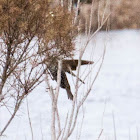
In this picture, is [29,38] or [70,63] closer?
[29,38]

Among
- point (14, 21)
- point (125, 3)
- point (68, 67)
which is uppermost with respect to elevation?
point (14, 21)

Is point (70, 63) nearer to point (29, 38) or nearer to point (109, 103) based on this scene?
point (29, 38)

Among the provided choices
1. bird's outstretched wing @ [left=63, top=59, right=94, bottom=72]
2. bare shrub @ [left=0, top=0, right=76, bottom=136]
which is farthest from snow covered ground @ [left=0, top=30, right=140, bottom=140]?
bare shrub @ [left=0, top=0, right=76, bottom=136]

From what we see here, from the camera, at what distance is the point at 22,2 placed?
12.6 ft

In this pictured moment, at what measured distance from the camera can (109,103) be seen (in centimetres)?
1431

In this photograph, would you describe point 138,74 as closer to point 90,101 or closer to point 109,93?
point 109,93

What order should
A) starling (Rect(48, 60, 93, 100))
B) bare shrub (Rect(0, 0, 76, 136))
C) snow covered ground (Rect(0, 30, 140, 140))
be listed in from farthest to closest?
snow covered ground (Rect(0, 30, 140, 140)) → starling (Rect(48, 60, 93, 100)) → bare shrub (Rect(0, 0, 76, 136))

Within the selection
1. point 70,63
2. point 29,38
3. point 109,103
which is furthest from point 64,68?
point 109,103

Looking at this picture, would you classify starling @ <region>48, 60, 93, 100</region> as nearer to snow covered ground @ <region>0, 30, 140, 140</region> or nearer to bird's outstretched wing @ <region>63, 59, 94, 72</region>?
bird's outstretched wing @ <region>63, 59, 94, 72</region>

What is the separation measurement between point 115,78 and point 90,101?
12.3ft

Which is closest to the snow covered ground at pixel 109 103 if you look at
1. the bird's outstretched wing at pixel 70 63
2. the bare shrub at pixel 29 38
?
the bird's outstretched wing at pixel 70 63

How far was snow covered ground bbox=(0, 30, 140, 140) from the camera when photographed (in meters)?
9.46

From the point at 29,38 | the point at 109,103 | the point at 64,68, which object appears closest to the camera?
the point at 29,38

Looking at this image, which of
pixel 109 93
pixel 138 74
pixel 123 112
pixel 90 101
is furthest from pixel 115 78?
pixel 123 112
